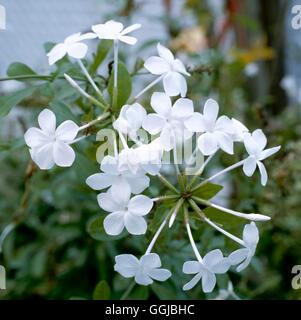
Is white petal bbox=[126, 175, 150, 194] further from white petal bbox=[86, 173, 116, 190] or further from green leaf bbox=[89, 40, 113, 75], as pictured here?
green leaf bbox=[89, 40, 113, 75]

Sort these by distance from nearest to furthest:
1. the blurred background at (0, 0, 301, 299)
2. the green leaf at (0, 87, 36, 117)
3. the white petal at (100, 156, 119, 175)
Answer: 1. the white petal at (100, 156, 119, 175)
2. the green leaf at (0, 87, 36, 117)
3. the blurred background at (0, 0, 301, 299)

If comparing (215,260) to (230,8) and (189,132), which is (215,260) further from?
(230,8)

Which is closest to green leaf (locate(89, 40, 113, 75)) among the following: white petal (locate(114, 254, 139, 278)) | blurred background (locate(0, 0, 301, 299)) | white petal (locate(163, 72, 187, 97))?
blurred background (locate(0, 0, 301, 299))

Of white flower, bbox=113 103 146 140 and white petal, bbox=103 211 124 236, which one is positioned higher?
white flower, bbox=113 103 146 140

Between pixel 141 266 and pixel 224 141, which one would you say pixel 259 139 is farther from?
pixel 141 266

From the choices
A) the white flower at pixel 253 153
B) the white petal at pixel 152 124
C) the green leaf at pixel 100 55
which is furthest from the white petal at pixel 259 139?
the green leaf at pixel 100 55

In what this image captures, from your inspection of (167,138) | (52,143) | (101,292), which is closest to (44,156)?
(52,143)
